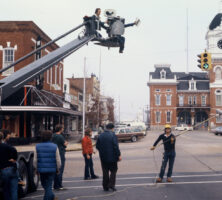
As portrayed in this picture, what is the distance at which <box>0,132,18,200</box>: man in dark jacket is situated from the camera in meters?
6.72

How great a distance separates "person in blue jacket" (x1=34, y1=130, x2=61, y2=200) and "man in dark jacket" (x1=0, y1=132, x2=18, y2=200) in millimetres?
786

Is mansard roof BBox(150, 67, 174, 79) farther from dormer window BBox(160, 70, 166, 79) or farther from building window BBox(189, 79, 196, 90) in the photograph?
building window BBox(189, 79, 196, 90)

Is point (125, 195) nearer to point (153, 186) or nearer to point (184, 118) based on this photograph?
point (153, 186)

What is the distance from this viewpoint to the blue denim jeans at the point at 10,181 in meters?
6.74

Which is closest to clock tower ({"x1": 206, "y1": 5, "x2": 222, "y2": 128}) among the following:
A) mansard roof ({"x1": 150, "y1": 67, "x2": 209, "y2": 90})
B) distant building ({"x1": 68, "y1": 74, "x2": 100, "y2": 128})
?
mansard roof ({"x1": 150, "y1": 67, "x2": 209, "y2": 90})

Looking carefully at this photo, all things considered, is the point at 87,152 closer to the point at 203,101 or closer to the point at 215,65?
the point at 215,65

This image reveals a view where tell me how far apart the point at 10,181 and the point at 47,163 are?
946mm

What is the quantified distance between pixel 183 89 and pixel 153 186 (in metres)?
76.6

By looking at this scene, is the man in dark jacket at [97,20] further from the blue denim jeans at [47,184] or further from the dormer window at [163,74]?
the dormer window at [163,74]

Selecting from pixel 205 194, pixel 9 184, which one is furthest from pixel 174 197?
pixel 9 184

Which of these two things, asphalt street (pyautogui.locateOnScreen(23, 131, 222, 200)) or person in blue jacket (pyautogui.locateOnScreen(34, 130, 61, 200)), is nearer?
person in blue jacket (pyautogui.locateOnScreen(34, 130, 61, 200))

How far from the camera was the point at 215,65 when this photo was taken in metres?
80.4

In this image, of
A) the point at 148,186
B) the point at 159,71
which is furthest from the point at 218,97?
the point at 148,186

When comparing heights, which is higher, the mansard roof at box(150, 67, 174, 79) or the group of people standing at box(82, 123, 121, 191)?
the mansard roof at box(150, 67, 174, 79)
